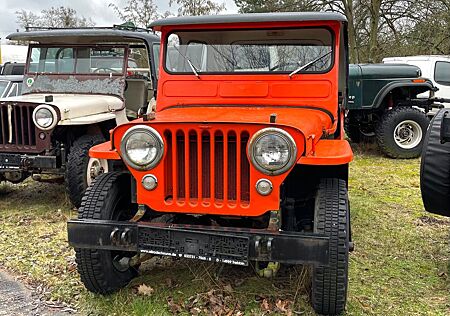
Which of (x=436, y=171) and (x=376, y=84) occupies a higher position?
(x=376, y=84)

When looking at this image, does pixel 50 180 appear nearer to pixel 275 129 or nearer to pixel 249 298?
pixel 249 298

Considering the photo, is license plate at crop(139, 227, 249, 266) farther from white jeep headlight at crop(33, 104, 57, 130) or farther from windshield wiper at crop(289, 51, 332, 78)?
white jeep headlight at crop(33, 104, 57, 130)

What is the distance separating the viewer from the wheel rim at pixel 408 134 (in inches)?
369

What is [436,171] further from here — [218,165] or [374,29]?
[374,29]

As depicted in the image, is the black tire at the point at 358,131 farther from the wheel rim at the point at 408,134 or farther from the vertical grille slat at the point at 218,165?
the vertical grille slat at the point at 218,165

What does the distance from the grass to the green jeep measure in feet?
12.0

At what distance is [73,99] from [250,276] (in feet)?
10.9

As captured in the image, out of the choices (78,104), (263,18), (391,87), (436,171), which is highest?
(263,18)

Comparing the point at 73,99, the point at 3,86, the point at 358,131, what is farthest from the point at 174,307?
the point at 358,131

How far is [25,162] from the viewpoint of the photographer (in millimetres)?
5535

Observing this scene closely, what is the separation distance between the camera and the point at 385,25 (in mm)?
19047

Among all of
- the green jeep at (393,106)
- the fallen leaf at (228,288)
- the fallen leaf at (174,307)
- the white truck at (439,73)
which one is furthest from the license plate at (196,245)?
the white truck at (439,73)

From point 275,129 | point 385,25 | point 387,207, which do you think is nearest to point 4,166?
point 275,129

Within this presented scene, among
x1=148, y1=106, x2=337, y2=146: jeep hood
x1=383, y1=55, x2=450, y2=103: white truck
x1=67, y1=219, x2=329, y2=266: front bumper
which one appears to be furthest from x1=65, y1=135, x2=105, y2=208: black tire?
x1=383, y1=55, x2=450, y2=103: white truck
